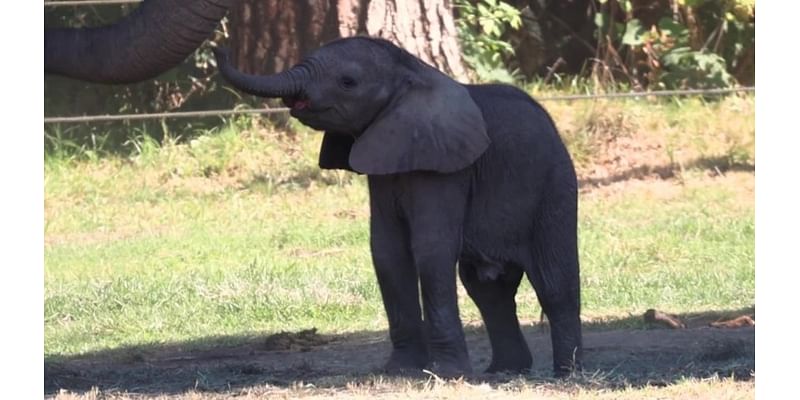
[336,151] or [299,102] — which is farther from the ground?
[299,102]

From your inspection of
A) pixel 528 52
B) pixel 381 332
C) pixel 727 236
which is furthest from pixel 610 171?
pixel 381 332

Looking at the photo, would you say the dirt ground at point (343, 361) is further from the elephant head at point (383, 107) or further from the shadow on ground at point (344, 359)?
Answer: the elephant head at point (383, 107)

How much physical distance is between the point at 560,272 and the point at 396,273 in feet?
2.94

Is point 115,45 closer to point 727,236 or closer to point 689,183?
point 727,236

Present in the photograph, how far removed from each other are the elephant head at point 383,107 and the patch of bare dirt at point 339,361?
104 cm

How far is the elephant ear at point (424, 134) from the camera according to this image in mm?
8305

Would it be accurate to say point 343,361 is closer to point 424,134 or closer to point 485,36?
point 424,134

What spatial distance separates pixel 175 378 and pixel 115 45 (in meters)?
2.58

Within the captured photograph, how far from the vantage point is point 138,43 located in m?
6.91

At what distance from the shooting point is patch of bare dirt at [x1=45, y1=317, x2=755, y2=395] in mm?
8531

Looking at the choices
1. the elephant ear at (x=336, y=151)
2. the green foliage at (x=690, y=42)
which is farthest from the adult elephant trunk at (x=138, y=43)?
the green foliage at (x=690, y=42)

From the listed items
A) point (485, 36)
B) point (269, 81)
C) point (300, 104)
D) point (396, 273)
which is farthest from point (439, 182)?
point (485, 36)

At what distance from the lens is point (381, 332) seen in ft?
36.4

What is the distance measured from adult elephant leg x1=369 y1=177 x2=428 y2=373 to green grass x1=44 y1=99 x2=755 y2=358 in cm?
261
